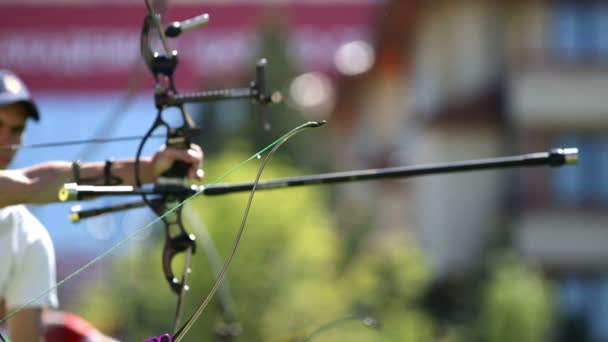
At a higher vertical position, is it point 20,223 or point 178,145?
point 178,145

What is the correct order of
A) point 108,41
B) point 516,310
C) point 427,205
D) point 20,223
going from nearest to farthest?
1. point 20,223
2. point 516,310
3. point 427,205
4. point 108,41

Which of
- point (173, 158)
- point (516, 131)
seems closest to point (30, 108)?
point (173, 158)

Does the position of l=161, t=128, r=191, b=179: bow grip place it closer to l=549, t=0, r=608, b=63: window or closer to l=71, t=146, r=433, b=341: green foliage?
l=71, t=146, r=433, b=341: green foliage

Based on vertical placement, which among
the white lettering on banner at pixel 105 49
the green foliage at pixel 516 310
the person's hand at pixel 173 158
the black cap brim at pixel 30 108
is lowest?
the green foliage at pixel 516 310

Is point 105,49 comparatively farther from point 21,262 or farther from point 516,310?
point 21,262

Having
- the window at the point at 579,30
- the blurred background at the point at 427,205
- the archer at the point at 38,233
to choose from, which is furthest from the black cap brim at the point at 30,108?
the window at the point at 579,30

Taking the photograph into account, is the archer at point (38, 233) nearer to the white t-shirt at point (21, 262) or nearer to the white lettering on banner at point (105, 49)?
the white t-shirt at point (21, 262)

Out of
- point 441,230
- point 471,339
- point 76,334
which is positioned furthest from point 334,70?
point 76,334

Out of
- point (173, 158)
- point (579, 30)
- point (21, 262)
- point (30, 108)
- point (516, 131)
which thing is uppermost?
point (30, 108)
